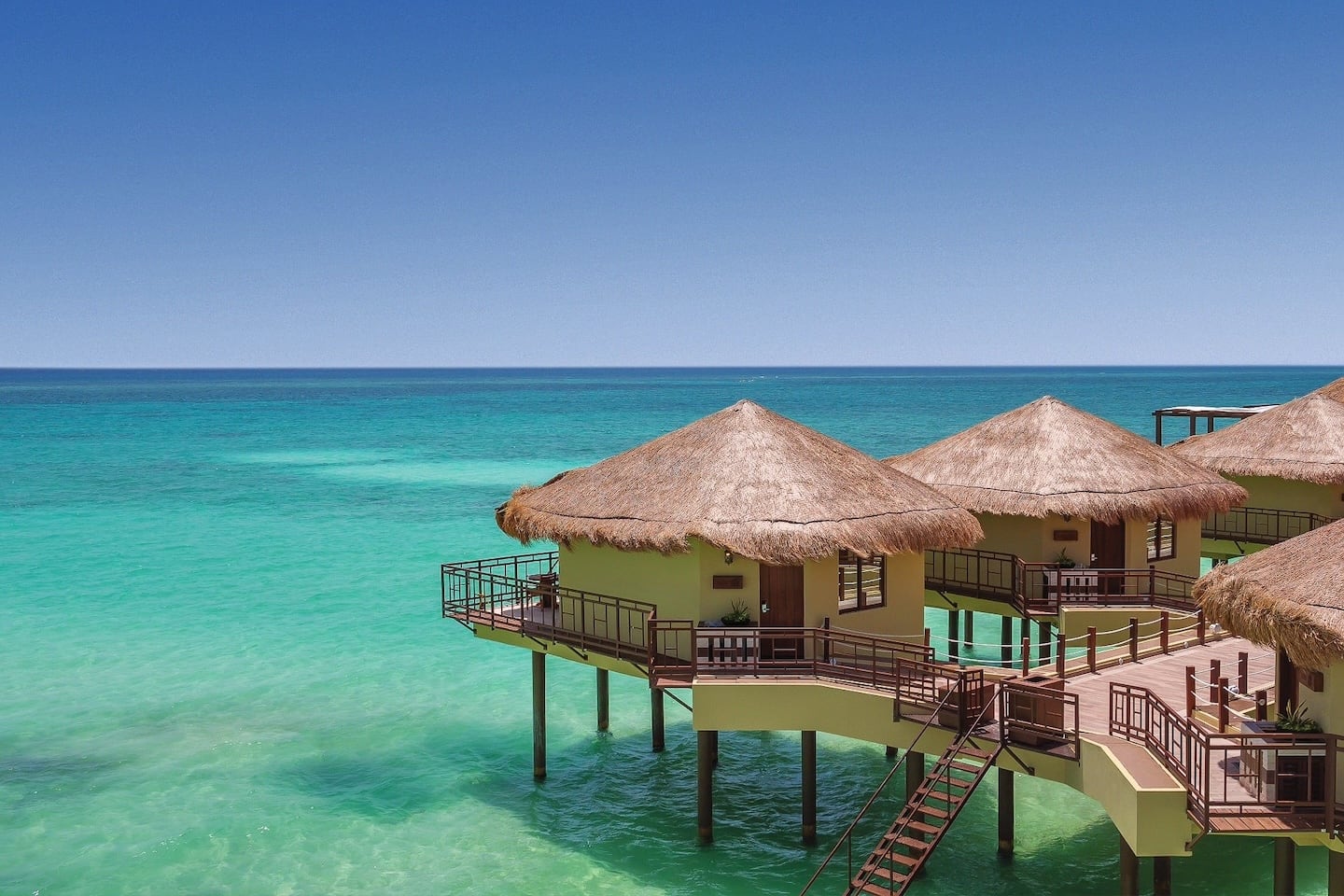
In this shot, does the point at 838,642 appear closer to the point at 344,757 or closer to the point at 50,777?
the point at 344,757

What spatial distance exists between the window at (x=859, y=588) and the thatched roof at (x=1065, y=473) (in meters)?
3.83

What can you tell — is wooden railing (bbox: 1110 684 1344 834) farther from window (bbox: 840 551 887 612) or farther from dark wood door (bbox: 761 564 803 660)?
window (bbox: 840 551 887 612)

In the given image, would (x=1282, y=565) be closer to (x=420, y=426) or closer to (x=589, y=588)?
(x=589, y=588)

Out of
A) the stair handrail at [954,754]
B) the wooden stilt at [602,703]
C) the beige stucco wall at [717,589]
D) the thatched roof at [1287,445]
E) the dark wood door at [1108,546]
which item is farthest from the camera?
the thatched roof at [1287,445]

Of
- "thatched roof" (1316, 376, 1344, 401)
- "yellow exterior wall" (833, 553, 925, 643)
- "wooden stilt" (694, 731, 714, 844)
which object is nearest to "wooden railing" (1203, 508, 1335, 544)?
"thatched roof" (1316, 376, 1344, 401)

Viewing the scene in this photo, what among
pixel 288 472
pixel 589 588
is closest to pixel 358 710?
pixel 589 588

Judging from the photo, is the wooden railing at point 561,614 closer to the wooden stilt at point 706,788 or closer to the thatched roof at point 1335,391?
the wooden stilt at point 706,788

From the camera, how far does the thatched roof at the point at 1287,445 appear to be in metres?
30.7

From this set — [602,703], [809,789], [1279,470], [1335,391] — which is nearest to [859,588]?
[809,789]

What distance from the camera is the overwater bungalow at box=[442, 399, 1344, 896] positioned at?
619 inches

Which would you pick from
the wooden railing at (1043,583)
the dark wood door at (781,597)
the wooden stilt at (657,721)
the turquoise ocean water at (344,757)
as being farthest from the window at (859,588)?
the wooden stilt at (657,721)

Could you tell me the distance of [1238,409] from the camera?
3972 cm

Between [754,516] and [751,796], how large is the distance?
6.15 m

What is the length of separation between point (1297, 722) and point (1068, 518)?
35.7ft
